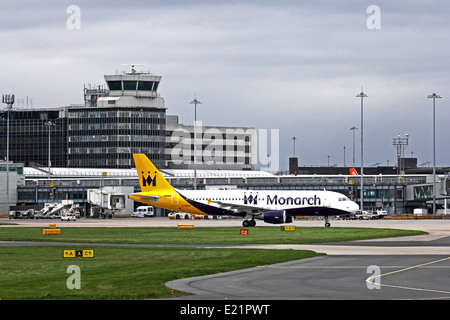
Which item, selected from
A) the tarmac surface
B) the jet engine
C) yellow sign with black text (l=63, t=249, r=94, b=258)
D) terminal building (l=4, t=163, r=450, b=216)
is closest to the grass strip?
yellow sign with black text (l=63, t=249, r=94, b=258)

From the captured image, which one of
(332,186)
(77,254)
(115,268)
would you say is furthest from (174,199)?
(332,186)

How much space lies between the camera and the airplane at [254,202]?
98.6 meters

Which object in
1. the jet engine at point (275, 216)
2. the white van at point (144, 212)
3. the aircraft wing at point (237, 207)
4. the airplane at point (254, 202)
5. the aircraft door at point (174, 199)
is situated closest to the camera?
the jet engine at point (275, 216)

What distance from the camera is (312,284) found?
1411 inches

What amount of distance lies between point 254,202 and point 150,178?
563 inches

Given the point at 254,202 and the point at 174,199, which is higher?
the point at 174,199

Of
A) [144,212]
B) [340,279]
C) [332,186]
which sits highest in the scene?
[332,186]

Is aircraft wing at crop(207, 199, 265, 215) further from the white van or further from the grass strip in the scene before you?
the white van

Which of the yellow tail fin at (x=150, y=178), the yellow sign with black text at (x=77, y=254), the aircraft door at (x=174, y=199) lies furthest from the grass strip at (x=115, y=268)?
the yellow tail fin at (x=150, y=178)

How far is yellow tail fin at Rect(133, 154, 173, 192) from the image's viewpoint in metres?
104

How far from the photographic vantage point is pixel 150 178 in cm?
10469

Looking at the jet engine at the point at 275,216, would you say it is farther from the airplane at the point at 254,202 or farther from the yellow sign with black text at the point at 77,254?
the yellow sign with black text at the point at 77,254

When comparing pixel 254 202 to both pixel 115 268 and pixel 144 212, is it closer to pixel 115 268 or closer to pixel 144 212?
pixel 115 268
